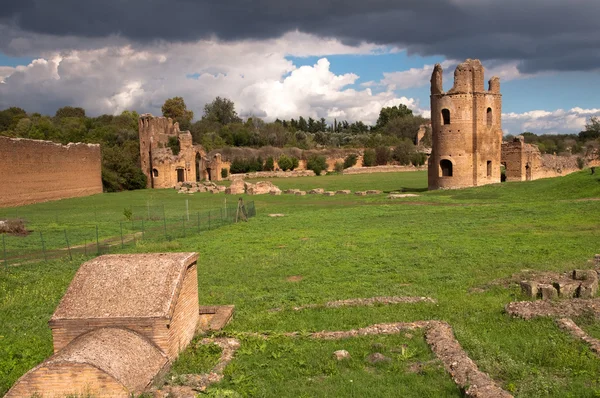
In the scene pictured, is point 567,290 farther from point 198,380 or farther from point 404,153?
point 404,153

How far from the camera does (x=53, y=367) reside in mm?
6098

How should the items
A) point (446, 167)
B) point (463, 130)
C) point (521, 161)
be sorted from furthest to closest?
point (521, 161) → point (446, 167) → point (463, 130)

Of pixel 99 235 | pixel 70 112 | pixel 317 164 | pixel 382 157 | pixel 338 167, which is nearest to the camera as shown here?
pixel 99 235

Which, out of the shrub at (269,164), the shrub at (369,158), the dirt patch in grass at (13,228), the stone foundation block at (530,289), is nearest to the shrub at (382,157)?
the shrub at (369,158)

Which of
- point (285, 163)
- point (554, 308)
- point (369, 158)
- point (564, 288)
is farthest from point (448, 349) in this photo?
point (369, 158)

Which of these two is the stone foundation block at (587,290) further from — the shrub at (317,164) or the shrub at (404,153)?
the shrub at (404,153)

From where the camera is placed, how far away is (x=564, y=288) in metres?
10.4

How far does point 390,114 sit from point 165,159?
9373cm

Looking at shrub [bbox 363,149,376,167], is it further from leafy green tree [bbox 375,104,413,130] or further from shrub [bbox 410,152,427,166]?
leafy green tree [bbox 375,104,413,130]

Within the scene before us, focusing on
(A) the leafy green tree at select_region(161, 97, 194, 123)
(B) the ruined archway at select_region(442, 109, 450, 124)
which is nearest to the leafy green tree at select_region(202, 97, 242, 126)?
(A) the leafy green tree at select_region(161, 97, 194, 123)

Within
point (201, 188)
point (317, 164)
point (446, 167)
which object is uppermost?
point (317, 164)

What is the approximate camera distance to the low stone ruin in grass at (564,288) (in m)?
10.3

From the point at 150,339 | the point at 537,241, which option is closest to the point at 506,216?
the point at 537,241

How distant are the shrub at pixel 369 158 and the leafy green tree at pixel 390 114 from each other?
184 ft
